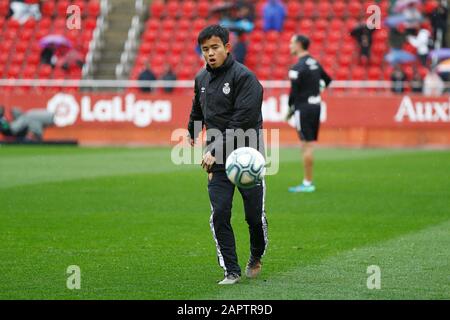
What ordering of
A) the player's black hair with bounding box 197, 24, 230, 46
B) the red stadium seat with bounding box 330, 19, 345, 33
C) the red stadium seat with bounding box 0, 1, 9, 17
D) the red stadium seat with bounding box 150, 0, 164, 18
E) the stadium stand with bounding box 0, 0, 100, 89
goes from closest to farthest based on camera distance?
the player's black hair with bounding box 197, 24, 230, 46 < the red stadium seat with bounding box 330, 19, 345, 33 < the stadium stand with bounding box 0, 0, 100, 89 < the red stadium seat with bounding box 150, 0, 164, 18 < the red stadium seat with bounding box 0, 1, 9, 17

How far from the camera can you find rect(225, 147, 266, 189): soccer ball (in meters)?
8.54

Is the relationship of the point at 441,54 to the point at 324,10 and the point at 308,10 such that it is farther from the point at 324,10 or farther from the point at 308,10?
the point at 308,10

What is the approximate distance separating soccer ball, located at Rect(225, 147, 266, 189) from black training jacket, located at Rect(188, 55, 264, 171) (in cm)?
26

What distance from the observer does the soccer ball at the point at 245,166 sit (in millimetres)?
8539

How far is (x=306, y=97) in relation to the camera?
17.4 m

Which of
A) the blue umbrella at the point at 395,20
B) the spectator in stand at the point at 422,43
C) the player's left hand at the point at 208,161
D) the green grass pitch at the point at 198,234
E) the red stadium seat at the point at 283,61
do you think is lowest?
the green grass pitch at the point at 198,234

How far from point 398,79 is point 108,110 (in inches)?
319

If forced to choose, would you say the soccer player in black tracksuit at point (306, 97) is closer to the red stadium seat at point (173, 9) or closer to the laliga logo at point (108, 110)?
the laliga logo at point (108, 110)

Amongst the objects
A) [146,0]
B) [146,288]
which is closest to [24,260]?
[146,288]

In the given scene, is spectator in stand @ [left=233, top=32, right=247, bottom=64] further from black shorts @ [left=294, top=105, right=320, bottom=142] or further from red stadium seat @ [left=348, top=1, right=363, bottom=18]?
black shorts @ [left=294, top=105, right=320, bottom=142]

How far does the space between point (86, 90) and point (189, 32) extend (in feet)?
17.8

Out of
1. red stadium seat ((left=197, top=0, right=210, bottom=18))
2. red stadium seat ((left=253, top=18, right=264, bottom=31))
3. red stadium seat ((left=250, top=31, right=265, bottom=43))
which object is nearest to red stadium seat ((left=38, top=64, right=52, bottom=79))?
red stadium seat ((left=197, top=0, right=210, bottom=18))

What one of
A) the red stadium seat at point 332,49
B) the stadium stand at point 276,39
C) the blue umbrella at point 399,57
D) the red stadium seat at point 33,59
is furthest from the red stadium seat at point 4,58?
the blue umbrella at point 399,57

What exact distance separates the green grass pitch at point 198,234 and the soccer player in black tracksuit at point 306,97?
0.67m
